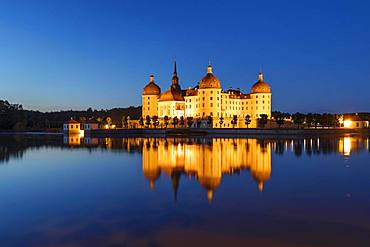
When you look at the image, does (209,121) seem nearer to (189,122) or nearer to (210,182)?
(189,122)

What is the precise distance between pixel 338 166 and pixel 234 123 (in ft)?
162

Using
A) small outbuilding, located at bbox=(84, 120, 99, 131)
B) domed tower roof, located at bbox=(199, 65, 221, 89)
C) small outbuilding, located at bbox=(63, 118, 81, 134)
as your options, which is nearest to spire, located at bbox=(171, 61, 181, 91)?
domed tower roof, located at bbox=(199, 65, 221, 89)

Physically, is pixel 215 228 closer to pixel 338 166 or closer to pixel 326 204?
pixel 326 204

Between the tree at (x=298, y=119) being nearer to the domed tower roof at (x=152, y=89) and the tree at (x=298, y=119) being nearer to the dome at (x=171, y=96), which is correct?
the dome at (x=171, y=96)

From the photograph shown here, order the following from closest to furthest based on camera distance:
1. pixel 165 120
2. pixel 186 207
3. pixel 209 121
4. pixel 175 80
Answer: pixel 186 207, pixel 209 121, pixel 165 120, pixel 175 80

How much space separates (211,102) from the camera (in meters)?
74.2

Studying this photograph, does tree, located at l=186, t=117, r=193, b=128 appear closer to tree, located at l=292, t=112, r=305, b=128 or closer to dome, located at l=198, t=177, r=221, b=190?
tree, located at l=292, t=112, r=305, b=128

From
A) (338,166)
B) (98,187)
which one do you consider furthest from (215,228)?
(338,166)

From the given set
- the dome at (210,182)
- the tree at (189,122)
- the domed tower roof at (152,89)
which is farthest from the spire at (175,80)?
the dome at (210,182)

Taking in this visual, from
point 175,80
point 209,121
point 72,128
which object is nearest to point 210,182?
point 72,128

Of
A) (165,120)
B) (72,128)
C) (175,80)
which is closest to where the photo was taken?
(72,128)

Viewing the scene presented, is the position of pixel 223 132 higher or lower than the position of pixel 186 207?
higher

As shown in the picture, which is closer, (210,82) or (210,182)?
(210,182)

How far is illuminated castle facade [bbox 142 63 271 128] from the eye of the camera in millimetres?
74250
